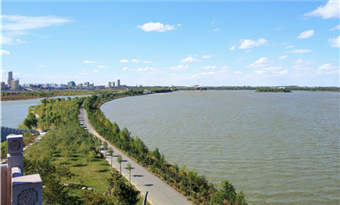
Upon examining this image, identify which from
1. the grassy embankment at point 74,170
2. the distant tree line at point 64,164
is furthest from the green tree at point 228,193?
the distant tree line at point 64,164

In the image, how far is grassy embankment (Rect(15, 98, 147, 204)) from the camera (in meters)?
9.00

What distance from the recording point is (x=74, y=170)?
1505 cm

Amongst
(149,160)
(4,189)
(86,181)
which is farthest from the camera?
(149,160)

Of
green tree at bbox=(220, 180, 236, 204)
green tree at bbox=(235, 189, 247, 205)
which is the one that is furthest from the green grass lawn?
green tree at bbox=(235, 189, 247, 205)

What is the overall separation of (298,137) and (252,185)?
13.0 m

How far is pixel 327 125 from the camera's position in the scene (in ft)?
98.0

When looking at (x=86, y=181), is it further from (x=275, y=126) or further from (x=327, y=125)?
(x=327, y=125)

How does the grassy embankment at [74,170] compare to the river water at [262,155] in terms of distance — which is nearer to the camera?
the grassy embankment at [74,170]

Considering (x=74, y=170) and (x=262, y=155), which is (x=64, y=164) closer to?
(x=74, y=170)

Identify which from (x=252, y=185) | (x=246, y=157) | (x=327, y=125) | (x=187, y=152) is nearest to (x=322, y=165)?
(x=246, y=157)

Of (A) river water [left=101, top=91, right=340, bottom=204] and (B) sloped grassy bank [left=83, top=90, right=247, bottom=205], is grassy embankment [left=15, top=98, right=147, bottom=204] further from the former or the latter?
(A) river water [left=101, top=91, right=340, bottom=204]

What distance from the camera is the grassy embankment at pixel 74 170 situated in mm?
9000

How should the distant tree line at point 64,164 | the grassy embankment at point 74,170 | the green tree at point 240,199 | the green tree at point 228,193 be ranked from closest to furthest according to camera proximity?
Answer: the distant tree line at point 64,164 → the grassy embankment at point 74,170 → the green tree at point 240,199 → the green tree at point 228,193

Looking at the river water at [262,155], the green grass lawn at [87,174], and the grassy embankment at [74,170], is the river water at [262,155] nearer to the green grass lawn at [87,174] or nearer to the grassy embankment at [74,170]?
the green grass lawn at [87,174]
